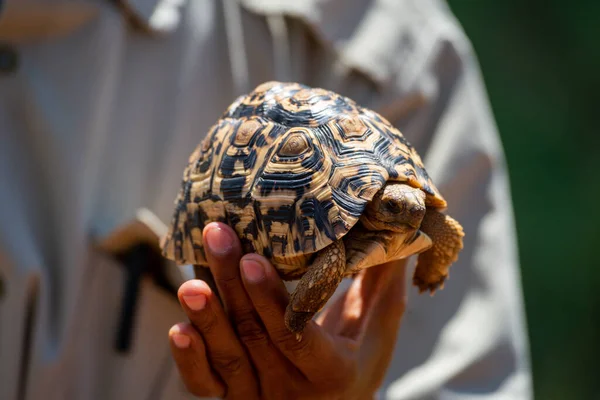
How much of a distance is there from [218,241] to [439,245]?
0.41 meters

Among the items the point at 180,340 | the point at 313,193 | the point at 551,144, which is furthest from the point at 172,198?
the point at 551,144

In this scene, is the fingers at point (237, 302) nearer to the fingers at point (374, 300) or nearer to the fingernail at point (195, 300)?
the fingernail at point (195, 300)

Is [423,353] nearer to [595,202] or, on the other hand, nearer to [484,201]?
[484,201]

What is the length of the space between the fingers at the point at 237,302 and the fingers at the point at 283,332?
0.12 ft

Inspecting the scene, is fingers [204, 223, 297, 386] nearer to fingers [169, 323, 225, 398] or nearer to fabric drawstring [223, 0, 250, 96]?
fingers [169, 323, 225, 398]

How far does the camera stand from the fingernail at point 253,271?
3.54 ft

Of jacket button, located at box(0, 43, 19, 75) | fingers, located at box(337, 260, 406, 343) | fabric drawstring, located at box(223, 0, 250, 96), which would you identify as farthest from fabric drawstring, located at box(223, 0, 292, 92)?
fingers, located at box(337, 260, 406, 343)

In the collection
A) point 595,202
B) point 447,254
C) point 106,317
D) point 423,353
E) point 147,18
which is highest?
point 147,18

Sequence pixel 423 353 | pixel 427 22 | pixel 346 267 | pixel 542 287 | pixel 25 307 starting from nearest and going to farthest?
pixel 346 267 → pixel 25 307 → pixel 423 353 → pixel 427 22 → pixel 542 287

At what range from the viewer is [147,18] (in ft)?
5.39

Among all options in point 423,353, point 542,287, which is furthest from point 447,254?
point 542,287

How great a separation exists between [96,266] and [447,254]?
852 mm

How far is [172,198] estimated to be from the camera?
5.56ft

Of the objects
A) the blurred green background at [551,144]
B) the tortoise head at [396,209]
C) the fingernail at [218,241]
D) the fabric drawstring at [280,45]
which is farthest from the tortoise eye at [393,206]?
the blurred green background at [551,144]
